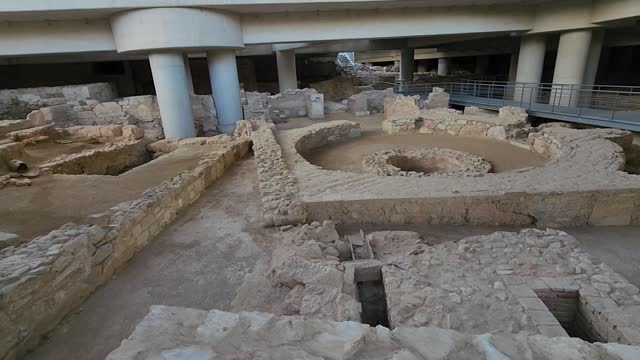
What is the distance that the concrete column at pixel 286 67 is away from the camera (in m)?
16.6

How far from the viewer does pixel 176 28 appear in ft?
30.8

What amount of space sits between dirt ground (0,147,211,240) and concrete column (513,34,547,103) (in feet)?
44.4

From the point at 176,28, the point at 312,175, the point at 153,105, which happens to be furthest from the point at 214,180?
the point at 153,105

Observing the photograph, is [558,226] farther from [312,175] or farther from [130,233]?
[130,233]

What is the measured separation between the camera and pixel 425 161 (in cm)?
773

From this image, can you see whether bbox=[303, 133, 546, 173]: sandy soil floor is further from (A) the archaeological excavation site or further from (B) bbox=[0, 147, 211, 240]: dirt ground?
(B) bbox=[0, 147, 211, 240]: dirt ground

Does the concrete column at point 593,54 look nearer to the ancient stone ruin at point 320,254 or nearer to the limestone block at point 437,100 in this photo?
the limestone block at point 437,100

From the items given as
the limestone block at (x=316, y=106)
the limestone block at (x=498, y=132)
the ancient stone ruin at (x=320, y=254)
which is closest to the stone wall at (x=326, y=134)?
the ancient stone ruin at (x=320, y=254)

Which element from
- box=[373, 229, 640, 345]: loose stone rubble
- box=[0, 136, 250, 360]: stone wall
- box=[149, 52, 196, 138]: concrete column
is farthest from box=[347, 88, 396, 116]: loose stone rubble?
box=[373, 229, 640, 345]: loose stone rubble

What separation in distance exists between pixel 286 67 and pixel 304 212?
45.1 feet

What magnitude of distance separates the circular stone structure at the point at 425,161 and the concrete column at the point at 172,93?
6.46 metres

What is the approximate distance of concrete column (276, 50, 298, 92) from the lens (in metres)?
16.6

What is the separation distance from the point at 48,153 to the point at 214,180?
4875 mm

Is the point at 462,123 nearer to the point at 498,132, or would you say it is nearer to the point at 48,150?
the point at 498,132
